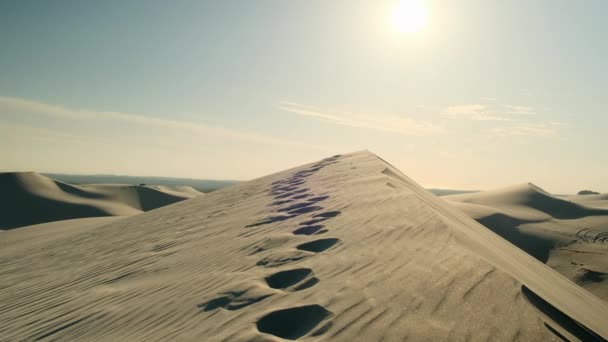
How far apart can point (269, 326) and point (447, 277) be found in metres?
1.11

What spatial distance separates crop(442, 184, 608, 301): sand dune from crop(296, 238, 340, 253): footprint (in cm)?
804

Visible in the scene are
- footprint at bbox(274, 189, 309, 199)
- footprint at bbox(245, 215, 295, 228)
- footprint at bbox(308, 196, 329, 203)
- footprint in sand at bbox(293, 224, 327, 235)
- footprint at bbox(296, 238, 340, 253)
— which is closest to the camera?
footprint at bbox(296, 238, 340, 253)

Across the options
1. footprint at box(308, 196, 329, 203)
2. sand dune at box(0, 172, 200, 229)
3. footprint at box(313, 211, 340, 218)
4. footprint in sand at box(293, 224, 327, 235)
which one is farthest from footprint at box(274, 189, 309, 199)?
sand dune at box(0, 172, 200, 229)

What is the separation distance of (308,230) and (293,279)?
1.43m

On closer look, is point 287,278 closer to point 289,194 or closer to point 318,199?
point 318,199

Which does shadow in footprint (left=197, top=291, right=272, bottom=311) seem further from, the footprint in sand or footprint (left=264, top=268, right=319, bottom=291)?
the footprint in sand

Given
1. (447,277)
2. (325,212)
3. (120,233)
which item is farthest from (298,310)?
(120,233)

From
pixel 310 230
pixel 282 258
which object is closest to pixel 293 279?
pixel 282 258

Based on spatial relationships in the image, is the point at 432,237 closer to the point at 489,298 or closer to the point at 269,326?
the point at 489,298

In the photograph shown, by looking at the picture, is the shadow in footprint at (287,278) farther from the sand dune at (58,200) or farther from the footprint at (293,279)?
the sand dune at (58,200)

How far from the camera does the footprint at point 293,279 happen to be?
8.43ft

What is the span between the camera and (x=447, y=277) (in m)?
2.35

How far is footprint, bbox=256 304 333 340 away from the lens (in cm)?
198

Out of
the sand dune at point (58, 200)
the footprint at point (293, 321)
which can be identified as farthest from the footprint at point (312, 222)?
the sand dune at point (58, 200)
